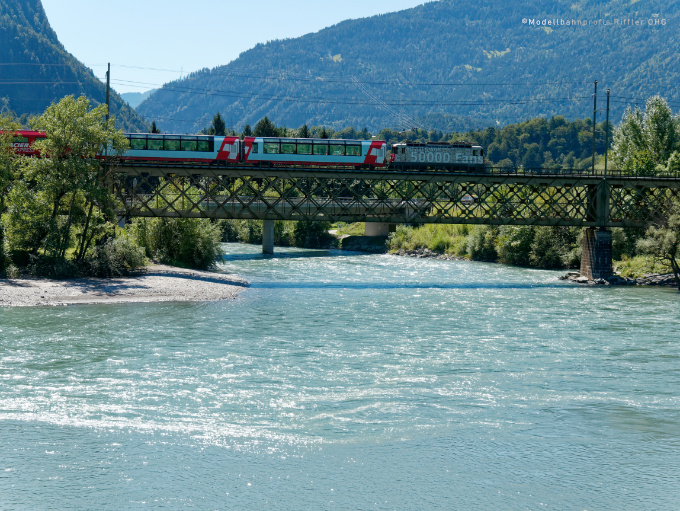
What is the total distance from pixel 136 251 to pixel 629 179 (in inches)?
1583

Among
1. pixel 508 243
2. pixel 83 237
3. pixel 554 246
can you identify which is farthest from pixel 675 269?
pixel 83 237

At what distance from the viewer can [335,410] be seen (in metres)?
20.9

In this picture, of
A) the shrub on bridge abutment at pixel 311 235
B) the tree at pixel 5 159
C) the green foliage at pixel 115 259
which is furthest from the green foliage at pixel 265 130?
the green foliage at pixel 115 259

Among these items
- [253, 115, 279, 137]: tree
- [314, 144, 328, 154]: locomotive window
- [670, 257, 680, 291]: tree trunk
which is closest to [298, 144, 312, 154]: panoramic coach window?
[314, 144, 328, 154]: locomotive window

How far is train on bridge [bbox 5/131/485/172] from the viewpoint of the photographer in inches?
2413

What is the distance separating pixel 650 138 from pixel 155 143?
55070mm

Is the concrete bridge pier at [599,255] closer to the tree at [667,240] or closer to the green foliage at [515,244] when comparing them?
the tree at [667,240]

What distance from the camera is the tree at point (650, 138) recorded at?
75.2 meters

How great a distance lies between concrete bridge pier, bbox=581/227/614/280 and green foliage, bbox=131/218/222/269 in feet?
104

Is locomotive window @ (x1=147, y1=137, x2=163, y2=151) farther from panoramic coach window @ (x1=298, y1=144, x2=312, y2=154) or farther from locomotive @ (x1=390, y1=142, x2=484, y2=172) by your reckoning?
locomotive @ (x1=390, y1=142, x2=484, y2=172)

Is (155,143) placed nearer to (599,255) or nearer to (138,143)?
(138,143)

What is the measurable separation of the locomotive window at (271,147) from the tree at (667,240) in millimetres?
32136

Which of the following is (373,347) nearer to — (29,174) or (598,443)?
(598,443)

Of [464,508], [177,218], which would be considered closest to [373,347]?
[464,508]
